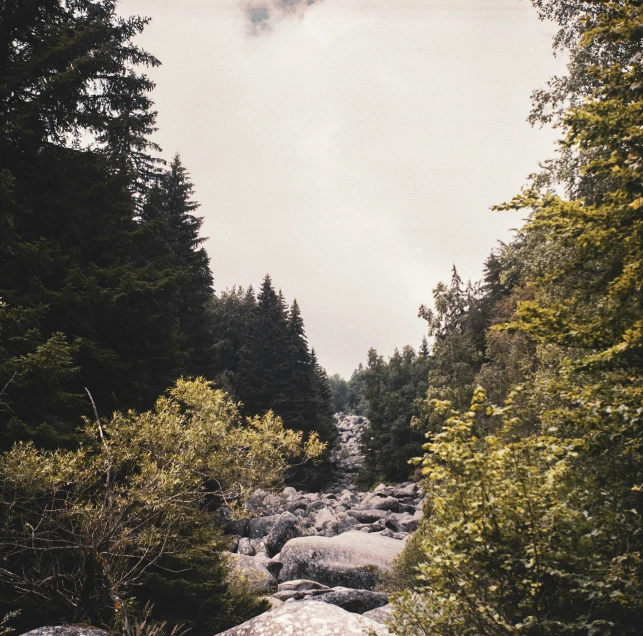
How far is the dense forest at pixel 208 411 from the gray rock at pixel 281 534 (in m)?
7.46

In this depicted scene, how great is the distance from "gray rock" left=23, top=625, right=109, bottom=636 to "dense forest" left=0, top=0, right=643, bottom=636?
1.58ft

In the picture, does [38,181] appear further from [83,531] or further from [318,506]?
[318,506]

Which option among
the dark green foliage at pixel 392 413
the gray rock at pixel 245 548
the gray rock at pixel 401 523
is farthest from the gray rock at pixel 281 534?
the dark green foliage at pixel 392 413

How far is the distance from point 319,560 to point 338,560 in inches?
28.1

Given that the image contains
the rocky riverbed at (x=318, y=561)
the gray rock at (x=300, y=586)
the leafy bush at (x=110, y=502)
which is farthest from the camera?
the gray rock at (x=300, y=586)

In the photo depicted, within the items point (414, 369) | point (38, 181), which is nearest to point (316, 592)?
point (38, 181)

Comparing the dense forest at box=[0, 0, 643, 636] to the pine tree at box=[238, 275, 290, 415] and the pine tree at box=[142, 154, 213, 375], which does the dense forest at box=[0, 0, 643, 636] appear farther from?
the pine tree at box=[238, 275, 290, 415]

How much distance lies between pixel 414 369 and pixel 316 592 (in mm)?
36412

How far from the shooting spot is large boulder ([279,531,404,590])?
44.9 feet

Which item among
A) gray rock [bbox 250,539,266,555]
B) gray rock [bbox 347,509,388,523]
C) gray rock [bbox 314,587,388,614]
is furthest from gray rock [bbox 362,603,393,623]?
gray rock [bbox 347,509,388,523]

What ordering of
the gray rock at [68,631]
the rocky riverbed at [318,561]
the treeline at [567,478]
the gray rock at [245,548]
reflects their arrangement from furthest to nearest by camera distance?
the gray rock at [245,548] → the rocky riverbed at [318,561] → the gray rock at [68,631] → the treeline at [567,478]

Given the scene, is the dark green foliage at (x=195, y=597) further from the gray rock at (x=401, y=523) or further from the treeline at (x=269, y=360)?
the treeline at (x=269, y=360)

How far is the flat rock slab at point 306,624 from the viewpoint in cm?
605

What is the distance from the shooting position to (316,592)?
1173 centimetres
